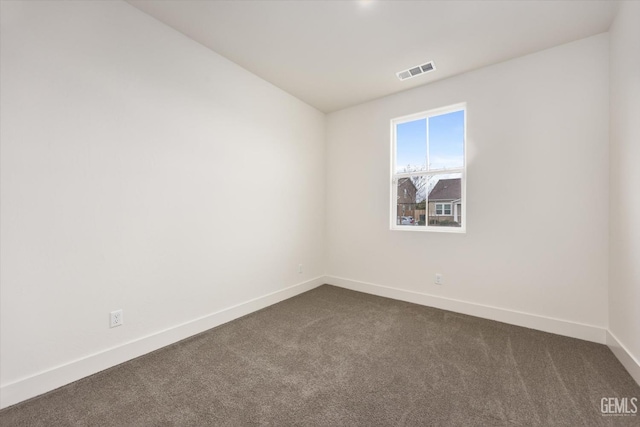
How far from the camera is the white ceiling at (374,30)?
2.17m

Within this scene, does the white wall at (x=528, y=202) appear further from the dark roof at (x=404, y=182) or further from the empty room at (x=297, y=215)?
the dark roof at (x=404, y=182)

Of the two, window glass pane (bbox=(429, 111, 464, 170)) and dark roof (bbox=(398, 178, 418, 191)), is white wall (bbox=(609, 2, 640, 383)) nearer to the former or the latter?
window glass pane (bbox=(429, 111, 464, 170))

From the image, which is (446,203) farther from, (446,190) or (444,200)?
(446,190)

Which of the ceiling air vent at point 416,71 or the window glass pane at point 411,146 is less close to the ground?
the ceiling air vent at point 416,71

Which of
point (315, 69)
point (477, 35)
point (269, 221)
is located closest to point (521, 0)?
point (477, 35)

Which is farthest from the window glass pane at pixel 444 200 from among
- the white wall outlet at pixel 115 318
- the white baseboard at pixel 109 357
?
the white wall outlet at pixel 115 318

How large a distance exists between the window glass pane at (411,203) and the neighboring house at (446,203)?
123 mm

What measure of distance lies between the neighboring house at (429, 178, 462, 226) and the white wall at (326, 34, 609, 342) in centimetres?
17

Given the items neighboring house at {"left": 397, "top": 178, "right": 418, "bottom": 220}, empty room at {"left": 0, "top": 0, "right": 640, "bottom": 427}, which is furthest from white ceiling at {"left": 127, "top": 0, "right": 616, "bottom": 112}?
neighboring house at {"left": 397, "top": 178, "right": 418, "bottom": 220}

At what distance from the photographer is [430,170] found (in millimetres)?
3486

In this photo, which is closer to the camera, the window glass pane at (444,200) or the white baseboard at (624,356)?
the white baseboard at (624,356)

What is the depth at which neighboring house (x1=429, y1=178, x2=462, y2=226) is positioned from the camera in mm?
3283

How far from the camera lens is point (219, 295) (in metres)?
2.85

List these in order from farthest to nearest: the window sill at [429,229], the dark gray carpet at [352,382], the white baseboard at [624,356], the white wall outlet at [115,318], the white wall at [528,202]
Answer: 1. the window sill at [429,229]
2. the white wall at [528,202]
3. the white wall outlet at [115,318]
4. the white baseboard at [624,356]
5. the dark gray carpet at [352,382]
